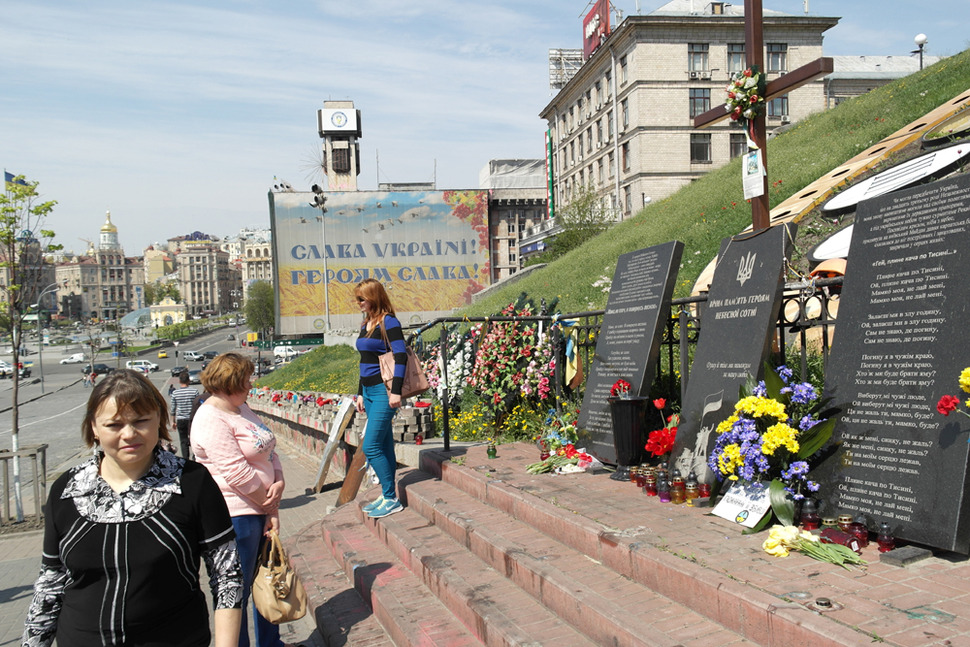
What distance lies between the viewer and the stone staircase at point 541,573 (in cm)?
318

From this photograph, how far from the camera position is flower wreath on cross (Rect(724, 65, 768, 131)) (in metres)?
6.53

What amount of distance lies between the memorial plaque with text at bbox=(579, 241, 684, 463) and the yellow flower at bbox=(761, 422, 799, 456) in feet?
6.00

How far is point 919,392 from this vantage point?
3598mm

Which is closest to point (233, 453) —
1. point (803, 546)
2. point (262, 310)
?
point (803, 546)

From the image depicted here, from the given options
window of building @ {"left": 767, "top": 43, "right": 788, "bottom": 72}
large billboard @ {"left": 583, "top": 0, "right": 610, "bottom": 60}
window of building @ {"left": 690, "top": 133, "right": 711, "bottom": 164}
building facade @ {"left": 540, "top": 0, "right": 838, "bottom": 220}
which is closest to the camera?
building facade @ {"left": 540, "top": 0, "right": 838, "bottom": 220}

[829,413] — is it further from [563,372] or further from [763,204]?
Answer: [563,372]

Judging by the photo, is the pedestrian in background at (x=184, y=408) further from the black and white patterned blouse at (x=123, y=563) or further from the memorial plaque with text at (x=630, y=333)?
the black and white patterned blouse at (x=123, y=563)

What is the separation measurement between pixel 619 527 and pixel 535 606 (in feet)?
2.22

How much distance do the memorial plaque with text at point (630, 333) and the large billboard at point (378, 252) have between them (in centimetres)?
5082

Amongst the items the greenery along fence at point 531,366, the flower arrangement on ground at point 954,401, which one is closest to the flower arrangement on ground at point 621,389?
the greenery along fence at point 531,366

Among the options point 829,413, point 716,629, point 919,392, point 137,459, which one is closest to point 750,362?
point 829,413

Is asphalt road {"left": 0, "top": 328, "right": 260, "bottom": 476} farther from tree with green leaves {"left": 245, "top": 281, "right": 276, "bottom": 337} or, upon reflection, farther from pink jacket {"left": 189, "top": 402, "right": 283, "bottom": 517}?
pink jacket {"left": 189, "top": 402, "right": 283, "bottom": 517}

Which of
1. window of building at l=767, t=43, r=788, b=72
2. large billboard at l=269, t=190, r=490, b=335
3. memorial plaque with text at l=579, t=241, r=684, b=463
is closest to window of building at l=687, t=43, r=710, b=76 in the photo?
window of building at l=767, t=43, r=788, b=72

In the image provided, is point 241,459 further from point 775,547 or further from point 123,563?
point 775,547
